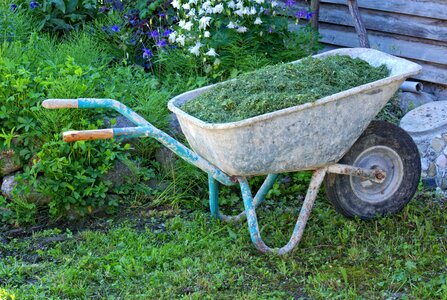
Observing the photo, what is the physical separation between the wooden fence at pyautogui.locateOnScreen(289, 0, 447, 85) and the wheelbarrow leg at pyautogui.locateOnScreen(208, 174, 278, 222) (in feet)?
7.74

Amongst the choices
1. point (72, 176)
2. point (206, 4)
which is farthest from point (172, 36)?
point (72, 176)

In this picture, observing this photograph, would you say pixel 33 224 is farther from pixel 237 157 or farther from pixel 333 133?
pixel 333 133

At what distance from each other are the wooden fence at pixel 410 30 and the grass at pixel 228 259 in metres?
1.89

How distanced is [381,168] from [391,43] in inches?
97.0

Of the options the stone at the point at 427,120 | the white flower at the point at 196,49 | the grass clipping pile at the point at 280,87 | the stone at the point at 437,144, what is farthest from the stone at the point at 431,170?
the white flower at the point at 196,49

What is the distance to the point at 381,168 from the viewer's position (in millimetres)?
4184

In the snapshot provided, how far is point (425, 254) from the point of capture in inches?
155

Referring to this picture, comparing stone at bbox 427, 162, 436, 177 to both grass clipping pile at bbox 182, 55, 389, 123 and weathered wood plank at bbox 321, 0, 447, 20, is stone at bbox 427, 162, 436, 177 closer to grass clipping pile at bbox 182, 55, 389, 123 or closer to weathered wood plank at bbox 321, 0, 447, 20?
grass clipping pile at bbox 182, 55, 389, 123

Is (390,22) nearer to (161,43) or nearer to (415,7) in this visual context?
(415,7)

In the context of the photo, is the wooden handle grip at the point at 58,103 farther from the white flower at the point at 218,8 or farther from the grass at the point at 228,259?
the white flower at the point at 218,8

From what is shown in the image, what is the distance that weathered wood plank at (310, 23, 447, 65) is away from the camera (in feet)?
19.8

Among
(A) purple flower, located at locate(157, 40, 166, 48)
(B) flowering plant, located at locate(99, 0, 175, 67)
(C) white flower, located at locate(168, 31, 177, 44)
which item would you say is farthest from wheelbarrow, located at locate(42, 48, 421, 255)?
(B) flowering plant, located at locate(99, 0, 175, 67)

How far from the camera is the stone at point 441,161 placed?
199 inches

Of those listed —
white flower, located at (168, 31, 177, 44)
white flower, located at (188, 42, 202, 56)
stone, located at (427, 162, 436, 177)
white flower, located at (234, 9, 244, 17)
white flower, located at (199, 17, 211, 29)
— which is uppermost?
white flower, located at (234, 9, 244, 17)
